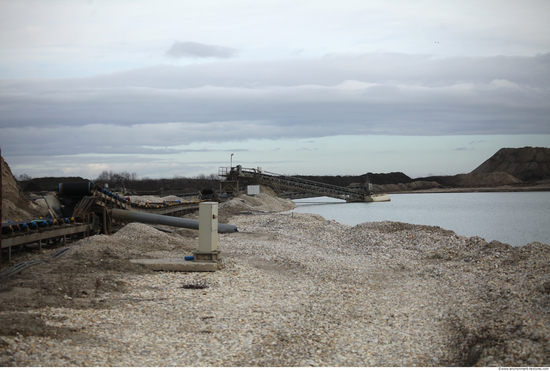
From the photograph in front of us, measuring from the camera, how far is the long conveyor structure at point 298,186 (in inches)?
2048

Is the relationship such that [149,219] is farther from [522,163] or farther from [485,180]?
[522,163]

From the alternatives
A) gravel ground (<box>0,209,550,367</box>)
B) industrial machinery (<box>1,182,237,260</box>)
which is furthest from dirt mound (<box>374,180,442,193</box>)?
gravel ground (<box>0,209,550,367</box>)

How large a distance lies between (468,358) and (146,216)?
54.3 ft

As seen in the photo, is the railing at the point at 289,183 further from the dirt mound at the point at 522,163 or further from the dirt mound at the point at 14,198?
the dirt mound at the point at 522,163

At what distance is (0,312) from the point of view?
22.1ft

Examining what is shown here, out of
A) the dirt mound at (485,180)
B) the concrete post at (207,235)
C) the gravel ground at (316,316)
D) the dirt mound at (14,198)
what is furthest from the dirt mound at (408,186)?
the concrete post at (207,235)

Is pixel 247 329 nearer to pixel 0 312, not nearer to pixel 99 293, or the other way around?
pixel 99 293

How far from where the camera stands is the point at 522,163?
4993 inches

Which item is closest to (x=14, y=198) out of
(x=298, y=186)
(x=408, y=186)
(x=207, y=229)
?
(x=207, y=229)

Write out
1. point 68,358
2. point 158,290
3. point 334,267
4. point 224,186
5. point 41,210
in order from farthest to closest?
point 224,186, point 41,210, point 334,267, point 158,290, point 68,358

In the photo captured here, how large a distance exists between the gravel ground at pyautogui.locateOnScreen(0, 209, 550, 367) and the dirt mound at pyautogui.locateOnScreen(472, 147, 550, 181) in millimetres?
125833

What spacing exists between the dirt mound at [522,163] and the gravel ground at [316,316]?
125833 millimetres

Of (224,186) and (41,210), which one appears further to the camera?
(224,186)

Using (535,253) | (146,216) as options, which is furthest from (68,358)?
(146,216)
